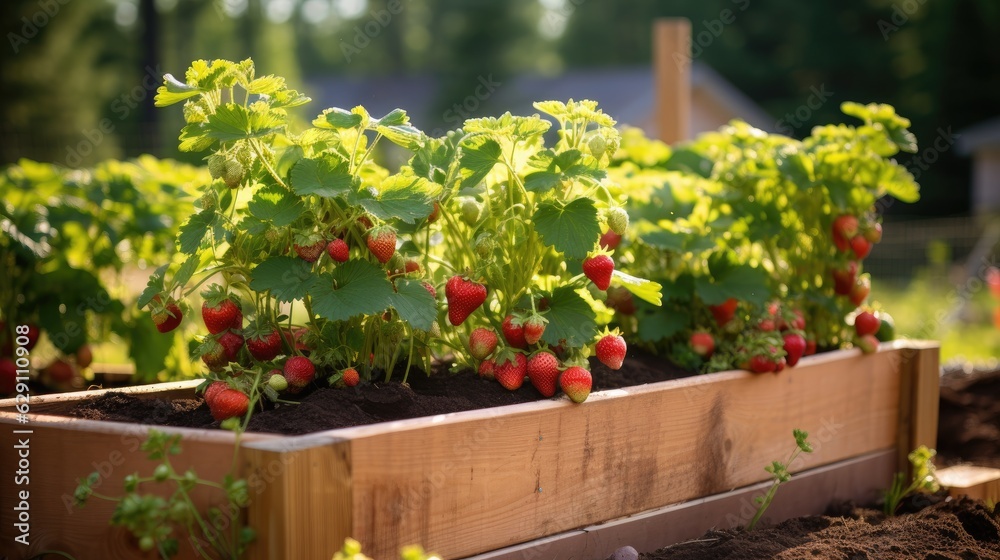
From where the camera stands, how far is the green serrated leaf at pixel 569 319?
1896 mm

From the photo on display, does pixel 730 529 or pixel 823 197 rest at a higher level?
pixel 823 197

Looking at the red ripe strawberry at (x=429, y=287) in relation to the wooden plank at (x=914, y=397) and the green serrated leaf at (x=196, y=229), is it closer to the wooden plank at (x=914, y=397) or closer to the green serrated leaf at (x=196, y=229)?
the green serrated leaf at (x=196, y=229)

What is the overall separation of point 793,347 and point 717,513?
48cm

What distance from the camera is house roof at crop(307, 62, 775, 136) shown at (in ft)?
64.9

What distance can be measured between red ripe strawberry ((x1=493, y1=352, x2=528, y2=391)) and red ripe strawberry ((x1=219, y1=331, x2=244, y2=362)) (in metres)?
0.51

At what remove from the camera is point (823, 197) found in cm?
279

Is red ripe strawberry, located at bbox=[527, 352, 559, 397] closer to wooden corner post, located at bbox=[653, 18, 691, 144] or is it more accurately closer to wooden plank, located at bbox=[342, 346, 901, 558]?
wooden plank, located at bbox=[342, 346, 901, 558]

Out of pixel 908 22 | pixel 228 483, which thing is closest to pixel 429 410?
pixel 228 483

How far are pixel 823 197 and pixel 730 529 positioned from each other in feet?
3.75

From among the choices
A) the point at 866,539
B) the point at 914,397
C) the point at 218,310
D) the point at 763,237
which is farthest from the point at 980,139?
the point at 218,310

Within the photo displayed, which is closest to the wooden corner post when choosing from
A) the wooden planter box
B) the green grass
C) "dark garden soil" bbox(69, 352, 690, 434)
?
the green grass

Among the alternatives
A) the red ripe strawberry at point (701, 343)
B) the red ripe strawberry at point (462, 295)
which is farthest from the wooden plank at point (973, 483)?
the red ripe strawberry at point (462, 295)

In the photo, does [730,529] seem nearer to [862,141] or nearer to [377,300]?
[377,300]

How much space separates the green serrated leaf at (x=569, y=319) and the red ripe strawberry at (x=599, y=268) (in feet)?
0.19
